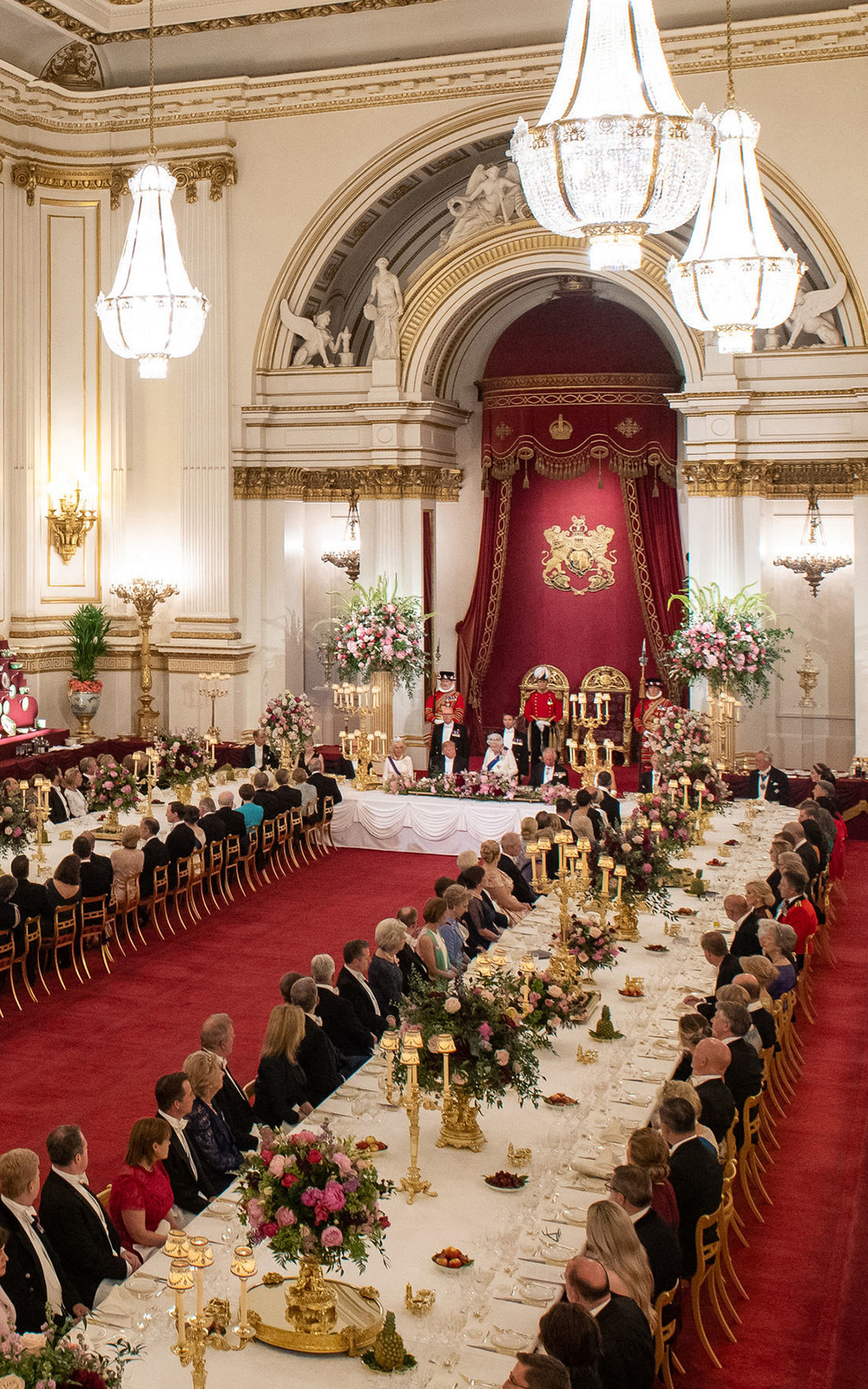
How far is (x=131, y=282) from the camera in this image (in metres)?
11.4

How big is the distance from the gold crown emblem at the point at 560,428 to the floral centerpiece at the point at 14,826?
11102 mm

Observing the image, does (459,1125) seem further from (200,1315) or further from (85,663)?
(85,663)

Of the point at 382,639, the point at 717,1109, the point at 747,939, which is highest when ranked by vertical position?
the point at 382,639

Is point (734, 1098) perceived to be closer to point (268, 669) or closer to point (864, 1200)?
point (864, 1200)

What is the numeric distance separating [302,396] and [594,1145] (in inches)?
617

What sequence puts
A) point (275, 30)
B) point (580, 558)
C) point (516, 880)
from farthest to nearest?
point (580, 558)
point (275, 30)
point (516, 880)

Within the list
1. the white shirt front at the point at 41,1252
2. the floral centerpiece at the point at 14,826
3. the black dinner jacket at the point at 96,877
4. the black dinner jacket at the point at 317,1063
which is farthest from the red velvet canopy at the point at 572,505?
the white shirt front at the point at 41,1252

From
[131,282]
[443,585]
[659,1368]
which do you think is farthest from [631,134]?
[443,585]

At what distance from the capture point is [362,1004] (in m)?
8.70

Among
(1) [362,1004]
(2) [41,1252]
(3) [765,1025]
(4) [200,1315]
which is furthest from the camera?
(1) [362,1004]

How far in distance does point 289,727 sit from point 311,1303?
42.3 feet

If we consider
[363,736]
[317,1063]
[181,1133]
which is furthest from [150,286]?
[363,736]

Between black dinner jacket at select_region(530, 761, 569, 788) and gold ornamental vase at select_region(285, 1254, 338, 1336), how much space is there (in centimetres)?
1055

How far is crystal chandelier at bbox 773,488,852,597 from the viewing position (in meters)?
17.8
